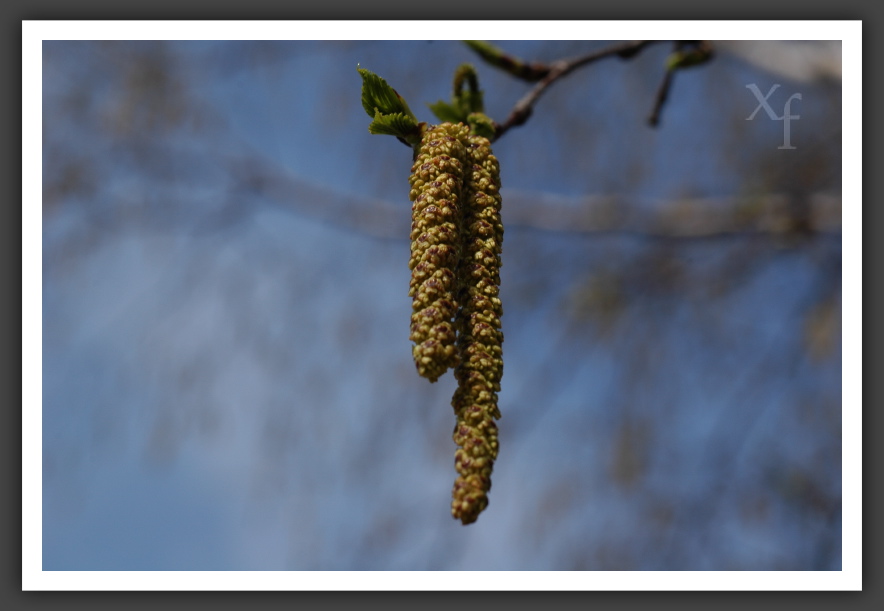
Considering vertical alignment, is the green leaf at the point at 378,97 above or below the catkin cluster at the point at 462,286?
above

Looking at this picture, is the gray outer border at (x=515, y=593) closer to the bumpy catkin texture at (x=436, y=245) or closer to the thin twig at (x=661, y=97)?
the thin twig at (x=661, y=97)

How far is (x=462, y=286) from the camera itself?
93 cm

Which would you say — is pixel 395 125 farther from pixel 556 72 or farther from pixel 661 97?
pixel 661 97

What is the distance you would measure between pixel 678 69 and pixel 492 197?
0.89 metres

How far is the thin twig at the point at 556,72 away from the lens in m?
1.28

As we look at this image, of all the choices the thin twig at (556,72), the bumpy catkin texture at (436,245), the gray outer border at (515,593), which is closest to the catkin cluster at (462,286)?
the bumpy catkin texture at (436,245)

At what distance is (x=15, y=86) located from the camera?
6.03 ft

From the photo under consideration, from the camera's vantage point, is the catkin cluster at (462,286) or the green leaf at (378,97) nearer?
the catkin cluster at (462,286)

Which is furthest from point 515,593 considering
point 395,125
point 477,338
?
point 395,125

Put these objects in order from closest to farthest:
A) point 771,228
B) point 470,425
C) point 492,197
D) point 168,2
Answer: point 470,425, point 492,197, point 168,2, point 771,228

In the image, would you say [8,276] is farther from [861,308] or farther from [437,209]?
[861,308]

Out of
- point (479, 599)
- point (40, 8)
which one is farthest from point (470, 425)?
point (40, 8)

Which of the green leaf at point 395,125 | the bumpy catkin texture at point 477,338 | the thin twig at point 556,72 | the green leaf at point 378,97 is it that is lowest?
the bumpy catkin texture at point 477,338

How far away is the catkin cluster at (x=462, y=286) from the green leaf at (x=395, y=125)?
26 mm
